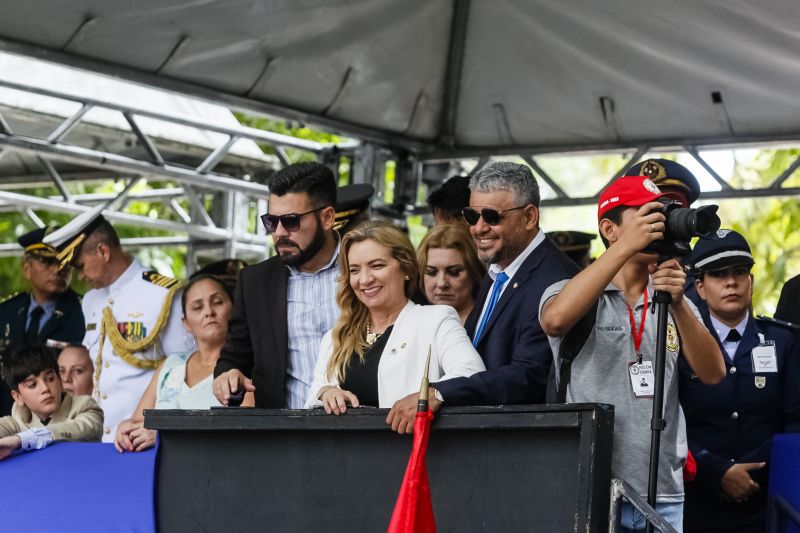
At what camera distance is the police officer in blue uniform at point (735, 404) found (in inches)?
175

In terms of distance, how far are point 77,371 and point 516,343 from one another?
312cm

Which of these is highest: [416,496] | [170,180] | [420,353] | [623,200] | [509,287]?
[170,180]

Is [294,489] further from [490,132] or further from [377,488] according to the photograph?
[490,132]

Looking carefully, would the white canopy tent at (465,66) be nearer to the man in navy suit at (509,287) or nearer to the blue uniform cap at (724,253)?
the blue uniform cap at (724,253)

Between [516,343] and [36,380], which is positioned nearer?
[516,343]

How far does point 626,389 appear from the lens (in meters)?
3.57

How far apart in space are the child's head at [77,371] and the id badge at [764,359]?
3.35 meters

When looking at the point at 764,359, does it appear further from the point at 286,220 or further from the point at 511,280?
the point at 286,220

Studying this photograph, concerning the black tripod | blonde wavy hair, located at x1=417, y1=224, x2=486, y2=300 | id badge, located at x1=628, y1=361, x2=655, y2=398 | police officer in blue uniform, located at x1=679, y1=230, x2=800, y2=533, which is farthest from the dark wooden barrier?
blonde wavy hair, located at x1=417, y1=224, x2=486, y2=300

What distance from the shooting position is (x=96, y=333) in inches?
249

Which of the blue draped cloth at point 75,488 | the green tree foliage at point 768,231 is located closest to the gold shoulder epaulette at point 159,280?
the blue draped cloth at point 75,488

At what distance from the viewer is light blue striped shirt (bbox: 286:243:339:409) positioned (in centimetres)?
468

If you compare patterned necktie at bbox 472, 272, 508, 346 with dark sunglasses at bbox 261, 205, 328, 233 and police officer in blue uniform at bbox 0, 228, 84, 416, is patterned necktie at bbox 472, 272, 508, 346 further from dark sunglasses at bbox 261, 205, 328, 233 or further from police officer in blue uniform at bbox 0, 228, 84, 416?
police officer in blue uniform at bbox 0, 228, 84, 416

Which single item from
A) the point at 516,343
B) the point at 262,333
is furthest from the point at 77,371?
the point at 516,343
